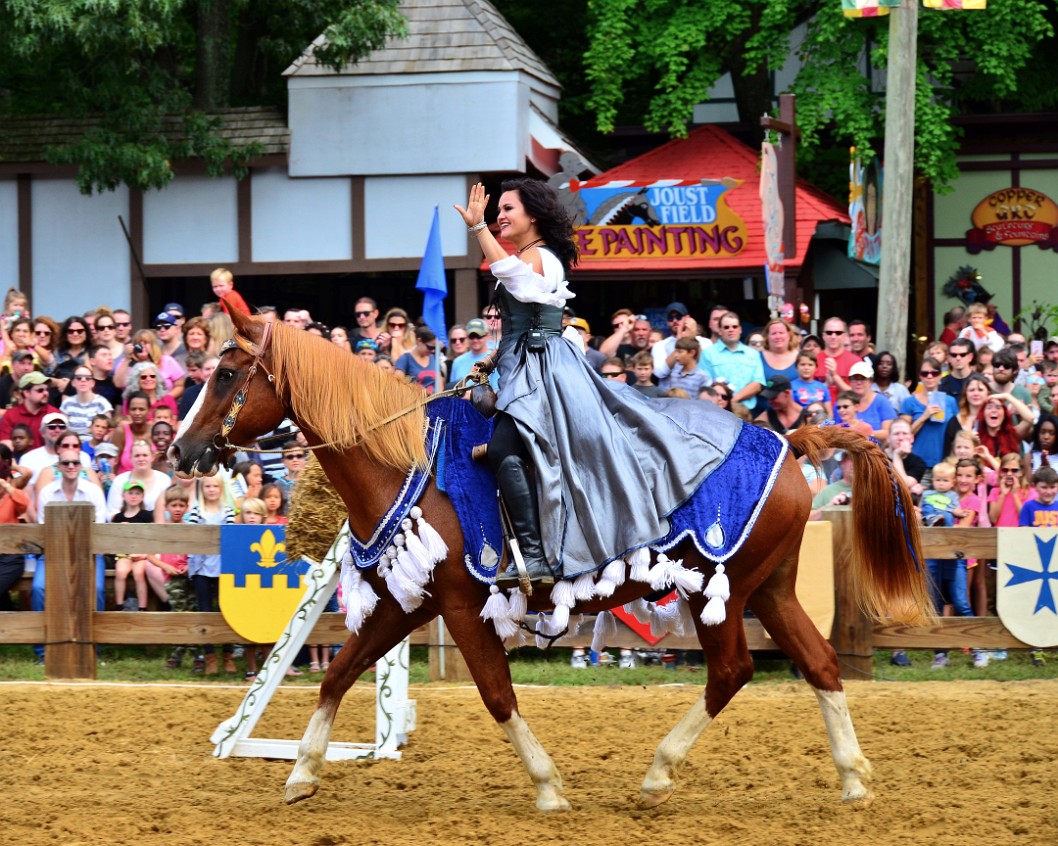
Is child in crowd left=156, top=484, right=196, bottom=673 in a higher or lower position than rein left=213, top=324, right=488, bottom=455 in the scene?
lower

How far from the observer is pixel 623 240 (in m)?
20.0

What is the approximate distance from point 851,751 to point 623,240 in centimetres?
1375

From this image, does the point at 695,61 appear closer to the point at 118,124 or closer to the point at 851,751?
the point at 118,124

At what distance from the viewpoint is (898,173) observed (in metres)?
15.0

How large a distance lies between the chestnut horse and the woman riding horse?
0.90 feet

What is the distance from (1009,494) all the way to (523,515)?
5.12 metres

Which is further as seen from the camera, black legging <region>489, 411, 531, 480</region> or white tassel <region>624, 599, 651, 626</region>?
white tassel <region>624, 599, 651, 626</region>

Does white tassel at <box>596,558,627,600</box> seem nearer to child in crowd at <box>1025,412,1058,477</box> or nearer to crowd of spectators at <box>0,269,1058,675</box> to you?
crowd of spectators at <box>0,269,1058,675</box>

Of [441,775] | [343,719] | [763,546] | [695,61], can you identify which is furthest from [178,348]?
[695,61]

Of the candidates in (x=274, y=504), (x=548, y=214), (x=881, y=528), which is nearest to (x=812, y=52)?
(x=274, y=504)

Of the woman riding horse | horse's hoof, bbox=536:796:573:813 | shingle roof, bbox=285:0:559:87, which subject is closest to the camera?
the woman riding horse

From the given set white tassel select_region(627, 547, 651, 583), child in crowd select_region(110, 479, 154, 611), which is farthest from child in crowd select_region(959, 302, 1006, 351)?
white tassel select_region(627, 547, 651, 583)

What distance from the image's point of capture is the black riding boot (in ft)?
21.0

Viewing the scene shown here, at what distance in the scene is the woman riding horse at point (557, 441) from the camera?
253 inches
